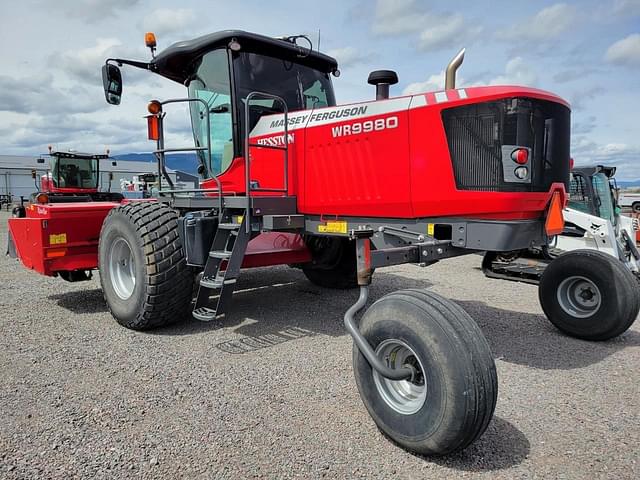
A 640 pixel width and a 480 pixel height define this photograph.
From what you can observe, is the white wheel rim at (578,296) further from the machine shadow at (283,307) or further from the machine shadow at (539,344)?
the machine shadow at (283,307)

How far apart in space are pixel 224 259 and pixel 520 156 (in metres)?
2.50

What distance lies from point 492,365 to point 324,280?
424 centimetres

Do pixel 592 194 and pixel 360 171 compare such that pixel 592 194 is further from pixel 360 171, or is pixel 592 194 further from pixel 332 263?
pixel 360 171

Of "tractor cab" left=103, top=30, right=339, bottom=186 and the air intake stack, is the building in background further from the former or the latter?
the air intake stack

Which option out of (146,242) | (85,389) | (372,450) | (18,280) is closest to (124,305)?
(146,242)

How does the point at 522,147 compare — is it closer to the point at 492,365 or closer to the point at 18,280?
the point at 492,365

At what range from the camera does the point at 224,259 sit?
167 inches

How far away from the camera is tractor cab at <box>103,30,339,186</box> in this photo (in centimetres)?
449

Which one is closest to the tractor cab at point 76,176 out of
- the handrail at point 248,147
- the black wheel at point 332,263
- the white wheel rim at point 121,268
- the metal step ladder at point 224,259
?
the black wheel at point 332,263

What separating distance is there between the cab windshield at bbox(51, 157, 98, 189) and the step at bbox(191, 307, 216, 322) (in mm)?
13398

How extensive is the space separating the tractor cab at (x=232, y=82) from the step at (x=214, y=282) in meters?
0.89

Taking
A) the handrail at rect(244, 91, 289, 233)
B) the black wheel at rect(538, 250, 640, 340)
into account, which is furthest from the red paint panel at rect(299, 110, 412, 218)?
the black wheel at rect(538, 250, 640, 340)

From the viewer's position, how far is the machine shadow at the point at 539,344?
397cm

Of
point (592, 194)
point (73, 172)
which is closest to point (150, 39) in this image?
point (592, 194)
